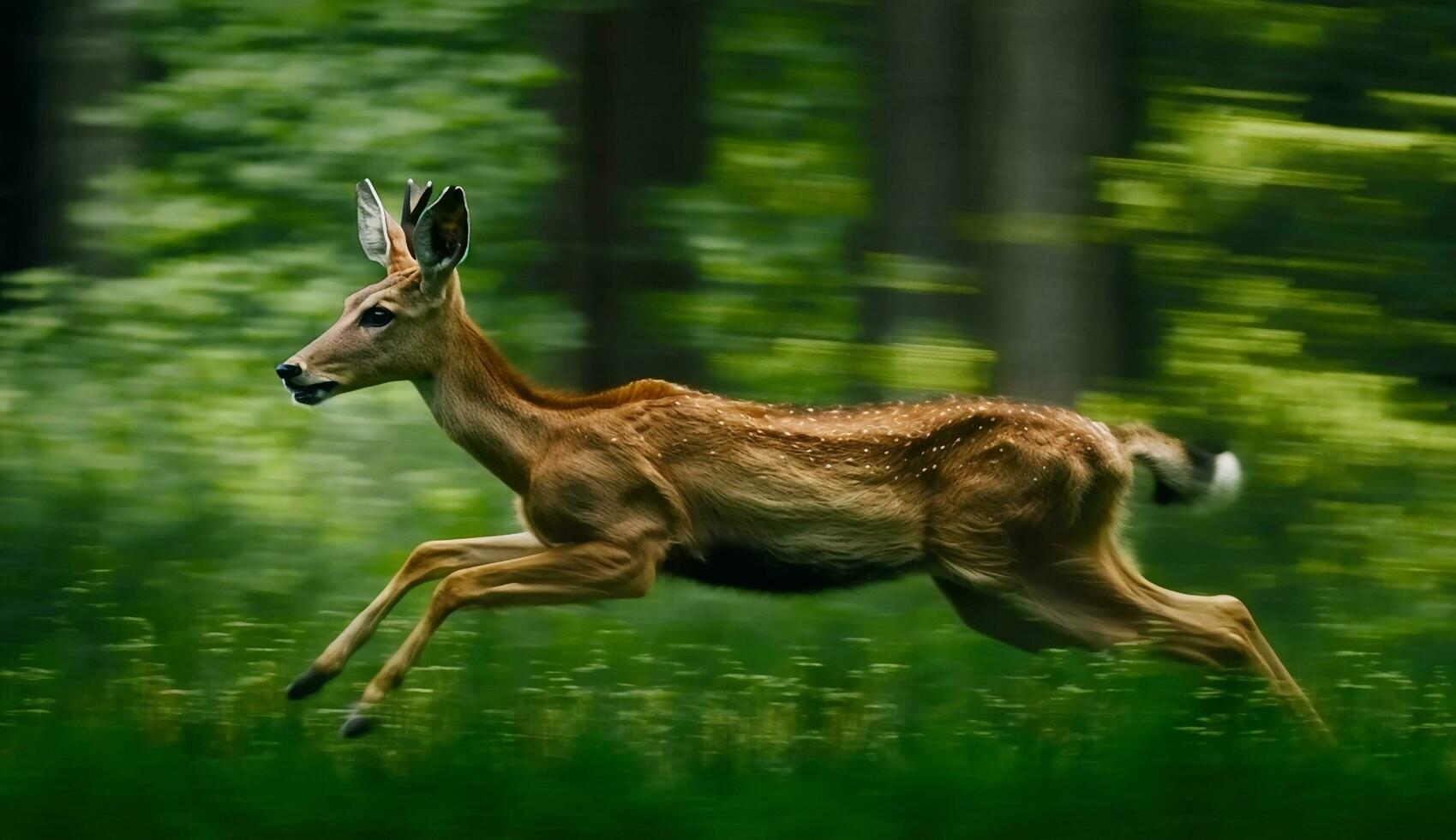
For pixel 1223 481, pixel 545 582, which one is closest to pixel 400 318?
pixel 545 582

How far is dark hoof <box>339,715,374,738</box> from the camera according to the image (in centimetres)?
628

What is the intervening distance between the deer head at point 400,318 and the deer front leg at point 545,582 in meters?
0.80

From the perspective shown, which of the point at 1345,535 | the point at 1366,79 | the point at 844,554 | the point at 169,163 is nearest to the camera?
the point at 844,554

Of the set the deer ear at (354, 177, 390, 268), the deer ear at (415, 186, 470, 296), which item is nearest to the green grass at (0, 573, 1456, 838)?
the deer ear at (415, 186, 470, 296)

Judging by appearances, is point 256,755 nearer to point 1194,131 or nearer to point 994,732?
point 994,732

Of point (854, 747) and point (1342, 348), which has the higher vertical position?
point (1342, 348)

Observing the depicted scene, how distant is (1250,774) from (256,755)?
272 centimetres

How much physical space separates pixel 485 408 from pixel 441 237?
2.10 feet

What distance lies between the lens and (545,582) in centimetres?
682

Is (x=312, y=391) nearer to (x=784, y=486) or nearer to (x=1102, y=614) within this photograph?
(x=784, y=486)

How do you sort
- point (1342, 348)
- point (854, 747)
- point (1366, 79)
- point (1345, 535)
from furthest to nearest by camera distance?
point (1366, 79), point (1342, 348), point (1345, 535), point (854, 747)

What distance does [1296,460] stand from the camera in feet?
31.0

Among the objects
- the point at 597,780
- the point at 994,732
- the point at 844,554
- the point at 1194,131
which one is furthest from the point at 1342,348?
the point at 597,780

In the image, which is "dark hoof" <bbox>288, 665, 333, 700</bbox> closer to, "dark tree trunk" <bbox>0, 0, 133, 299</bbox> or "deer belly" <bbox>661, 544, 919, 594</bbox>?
"deer belly" <bbox>661, 544, 919, 594</bbox>
